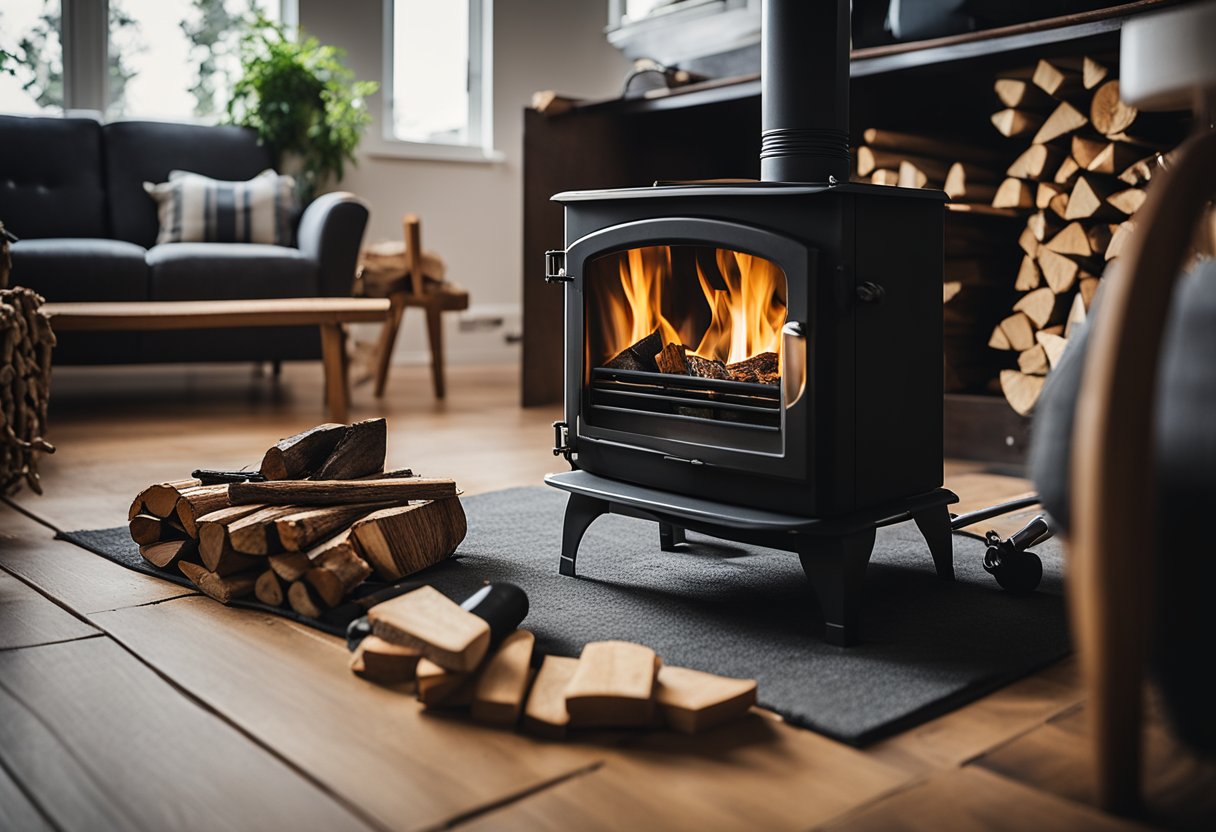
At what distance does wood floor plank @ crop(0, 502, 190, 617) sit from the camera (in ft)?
5.56

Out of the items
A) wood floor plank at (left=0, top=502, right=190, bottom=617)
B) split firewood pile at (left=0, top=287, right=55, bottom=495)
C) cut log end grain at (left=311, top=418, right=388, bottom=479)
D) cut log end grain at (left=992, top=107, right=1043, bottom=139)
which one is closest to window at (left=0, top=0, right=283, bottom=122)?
split firewood pile at (left=0, top=287, right=55, bottom=495)

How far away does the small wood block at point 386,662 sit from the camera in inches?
52.9

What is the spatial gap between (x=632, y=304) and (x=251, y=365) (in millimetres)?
3701

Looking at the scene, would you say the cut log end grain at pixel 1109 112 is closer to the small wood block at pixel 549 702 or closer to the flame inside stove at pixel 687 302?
the flame inside stove at pixel 687 302

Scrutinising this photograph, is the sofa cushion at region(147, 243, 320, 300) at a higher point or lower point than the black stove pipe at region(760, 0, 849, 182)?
lower

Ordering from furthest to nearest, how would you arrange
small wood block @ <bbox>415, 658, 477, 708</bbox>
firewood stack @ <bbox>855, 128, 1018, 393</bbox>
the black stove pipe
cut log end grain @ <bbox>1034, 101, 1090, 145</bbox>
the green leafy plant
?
the green leafy plant → firewood stack @ <bbox>855, 128, 1018, 393</bbox> → cut log end grain @ <bbox>1034, 101, 1090, 145</bbox> → the black stove pipe → small wood block @ <bbox>415, 658, 477, 708</bbox>

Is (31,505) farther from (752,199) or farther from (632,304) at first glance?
(752,199)

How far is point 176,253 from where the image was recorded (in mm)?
4004

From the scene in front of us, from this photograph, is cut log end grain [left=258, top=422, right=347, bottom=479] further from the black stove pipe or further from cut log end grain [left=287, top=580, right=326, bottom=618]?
the black stove pipe

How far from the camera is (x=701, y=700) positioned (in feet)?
4.02

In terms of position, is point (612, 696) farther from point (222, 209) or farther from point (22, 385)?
point (222, 209)

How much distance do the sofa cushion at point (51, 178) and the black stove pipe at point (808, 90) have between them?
3383 millimetres

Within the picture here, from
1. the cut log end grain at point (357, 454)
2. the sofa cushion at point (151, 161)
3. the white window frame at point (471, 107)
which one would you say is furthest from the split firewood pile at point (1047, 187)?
the white window frame at point (471, 107)

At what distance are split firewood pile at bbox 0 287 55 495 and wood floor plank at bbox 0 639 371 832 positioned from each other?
948mm
